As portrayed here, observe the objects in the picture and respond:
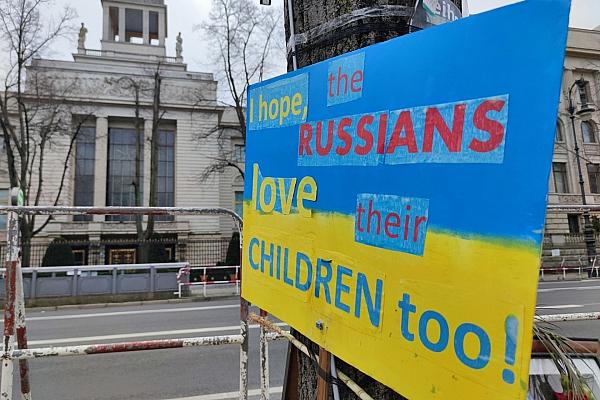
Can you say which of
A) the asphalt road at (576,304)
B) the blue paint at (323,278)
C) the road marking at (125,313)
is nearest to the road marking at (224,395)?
the blue paint at (323,278)

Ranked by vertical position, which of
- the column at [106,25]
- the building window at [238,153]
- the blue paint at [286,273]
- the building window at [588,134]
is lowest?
the blue paint at [286,273]

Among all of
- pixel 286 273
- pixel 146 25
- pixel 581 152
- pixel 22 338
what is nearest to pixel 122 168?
pixel 146 25

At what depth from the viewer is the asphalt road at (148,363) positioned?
4.94m

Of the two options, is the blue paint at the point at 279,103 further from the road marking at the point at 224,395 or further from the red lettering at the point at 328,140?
the road marking at the point at 224,395

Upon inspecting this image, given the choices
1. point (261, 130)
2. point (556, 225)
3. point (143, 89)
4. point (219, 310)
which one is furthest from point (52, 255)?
point (556, 225)

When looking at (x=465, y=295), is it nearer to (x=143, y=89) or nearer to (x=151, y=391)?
(x=151, y=391)

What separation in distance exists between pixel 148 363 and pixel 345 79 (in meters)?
6.15

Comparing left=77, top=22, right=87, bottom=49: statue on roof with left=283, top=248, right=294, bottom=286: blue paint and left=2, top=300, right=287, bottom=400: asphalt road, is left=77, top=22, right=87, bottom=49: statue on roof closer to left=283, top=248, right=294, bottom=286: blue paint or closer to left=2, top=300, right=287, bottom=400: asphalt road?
left=2, top=300, right=287, bottom=400: asphalt road

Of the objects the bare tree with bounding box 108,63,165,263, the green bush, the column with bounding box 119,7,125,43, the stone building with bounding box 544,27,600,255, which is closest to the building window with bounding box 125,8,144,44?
the column with bounding box 119,7,125,43

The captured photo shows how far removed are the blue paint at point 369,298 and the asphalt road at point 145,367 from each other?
3.99 m

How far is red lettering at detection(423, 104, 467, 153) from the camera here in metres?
0.90

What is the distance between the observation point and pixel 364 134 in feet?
3.89

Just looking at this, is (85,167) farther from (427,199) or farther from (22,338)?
(427,199)

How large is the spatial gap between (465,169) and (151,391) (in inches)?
207
